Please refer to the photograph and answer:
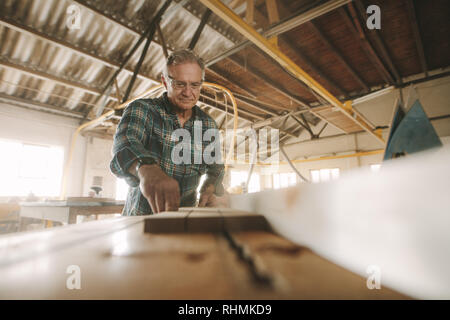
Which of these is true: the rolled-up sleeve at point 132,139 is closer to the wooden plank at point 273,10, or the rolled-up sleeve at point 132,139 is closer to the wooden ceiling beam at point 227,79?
the wooden plank at point 273,10

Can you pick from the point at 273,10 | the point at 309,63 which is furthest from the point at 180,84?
the point at 309,63

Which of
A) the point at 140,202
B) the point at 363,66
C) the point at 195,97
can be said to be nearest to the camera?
the point at 140,202

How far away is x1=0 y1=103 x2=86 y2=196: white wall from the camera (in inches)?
233

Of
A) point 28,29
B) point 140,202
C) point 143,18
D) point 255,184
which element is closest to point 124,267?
point 140,202

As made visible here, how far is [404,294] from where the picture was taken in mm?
259

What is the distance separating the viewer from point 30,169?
6.22 metres

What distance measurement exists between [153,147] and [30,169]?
6.94 metres

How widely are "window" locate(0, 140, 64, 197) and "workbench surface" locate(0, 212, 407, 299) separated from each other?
699 centimetres

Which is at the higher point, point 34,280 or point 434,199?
point 434,199

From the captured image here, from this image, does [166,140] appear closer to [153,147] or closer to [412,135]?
[153,147]

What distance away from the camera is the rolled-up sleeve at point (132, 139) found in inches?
48.0

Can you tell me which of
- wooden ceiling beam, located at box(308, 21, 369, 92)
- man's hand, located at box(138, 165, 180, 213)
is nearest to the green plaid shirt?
man's hand, located at box(138, 165, 180, 213)

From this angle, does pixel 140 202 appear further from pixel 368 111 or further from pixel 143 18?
pixel 368 111
